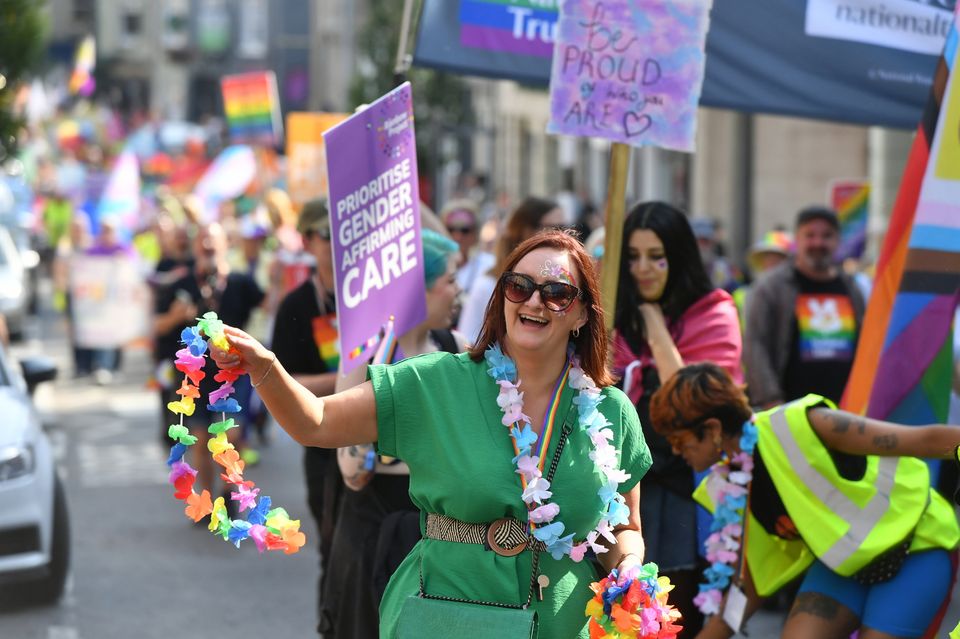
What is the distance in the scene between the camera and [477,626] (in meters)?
3.63

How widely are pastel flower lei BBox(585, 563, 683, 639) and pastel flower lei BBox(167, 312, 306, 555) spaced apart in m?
0.70

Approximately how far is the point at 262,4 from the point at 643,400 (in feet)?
249

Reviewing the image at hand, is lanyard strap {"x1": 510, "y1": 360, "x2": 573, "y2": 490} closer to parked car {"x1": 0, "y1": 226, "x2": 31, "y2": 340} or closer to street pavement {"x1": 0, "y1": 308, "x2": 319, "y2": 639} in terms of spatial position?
street pavement {"x1": 0, "y1": 308, "x2": 319, "y2": 639}

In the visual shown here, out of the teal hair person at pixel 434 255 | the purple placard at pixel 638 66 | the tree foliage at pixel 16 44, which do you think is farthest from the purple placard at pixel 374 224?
the tree foliage at pixel 16 44

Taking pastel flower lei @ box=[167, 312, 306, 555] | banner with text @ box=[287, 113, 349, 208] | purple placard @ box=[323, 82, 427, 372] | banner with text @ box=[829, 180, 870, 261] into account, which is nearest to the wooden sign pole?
purple placard @ box=[323, 82, 427, 372]

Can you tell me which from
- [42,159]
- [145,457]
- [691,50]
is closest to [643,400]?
[691,50]

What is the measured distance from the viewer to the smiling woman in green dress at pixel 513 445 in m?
3.65

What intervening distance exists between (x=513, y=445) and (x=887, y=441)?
140cm

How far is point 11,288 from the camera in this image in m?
20.9

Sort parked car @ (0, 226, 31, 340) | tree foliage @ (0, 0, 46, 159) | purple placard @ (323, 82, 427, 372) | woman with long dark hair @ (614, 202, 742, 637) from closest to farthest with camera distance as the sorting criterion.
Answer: purple placard @ (323, 82, 427, 372) → woman with long dark hair @ (614, 202, 742, 637) → tree foliage @ (0, 0, 46, 159) → parked car @ (0, 226, 31, 340)

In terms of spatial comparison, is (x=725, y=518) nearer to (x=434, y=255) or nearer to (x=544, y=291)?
(x=434, y=255)

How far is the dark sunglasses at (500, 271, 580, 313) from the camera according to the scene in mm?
3746

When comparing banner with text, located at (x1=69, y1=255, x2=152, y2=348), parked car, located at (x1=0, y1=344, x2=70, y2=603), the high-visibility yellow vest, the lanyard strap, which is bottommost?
banner with text, located at (x1=69, y1=255, x2=152, y2=348)

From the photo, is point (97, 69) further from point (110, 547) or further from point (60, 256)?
point (110, 547)
